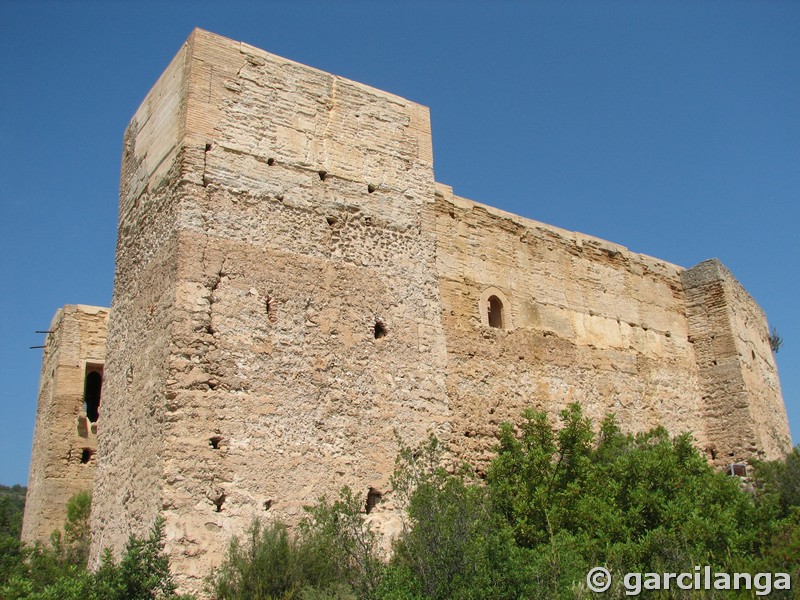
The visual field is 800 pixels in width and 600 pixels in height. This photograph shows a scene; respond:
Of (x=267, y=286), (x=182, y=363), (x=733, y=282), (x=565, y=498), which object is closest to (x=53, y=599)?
(x=182, y=363)

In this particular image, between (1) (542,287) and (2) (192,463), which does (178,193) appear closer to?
(2) (192,463)

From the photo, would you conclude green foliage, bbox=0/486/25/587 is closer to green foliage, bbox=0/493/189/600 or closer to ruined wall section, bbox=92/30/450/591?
green foliage, bbox=0/493/189/600

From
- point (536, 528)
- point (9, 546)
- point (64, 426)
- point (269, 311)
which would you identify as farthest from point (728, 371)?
point (9, 546)

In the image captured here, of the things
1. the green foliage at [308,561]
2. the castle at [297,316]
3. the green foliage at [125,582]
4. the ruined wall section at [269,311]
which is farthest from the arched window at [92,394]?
the green foliage at [308,561]

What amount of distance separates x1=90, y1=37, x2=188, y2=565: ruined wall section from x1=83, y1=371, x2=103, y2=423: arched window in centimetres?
399

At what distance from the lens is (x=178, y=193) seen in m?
8.07

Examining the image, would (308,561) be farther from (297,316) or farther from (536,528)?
(536,528)

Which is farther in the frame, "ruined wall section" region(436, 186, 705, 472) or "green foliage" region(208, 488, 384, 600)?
"ruined wall section" region(436, 186, 705, 472)

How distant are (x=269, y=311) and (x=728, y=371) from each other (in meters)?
7.64

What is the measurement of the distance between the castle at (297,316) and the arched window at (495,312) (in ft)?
0.08

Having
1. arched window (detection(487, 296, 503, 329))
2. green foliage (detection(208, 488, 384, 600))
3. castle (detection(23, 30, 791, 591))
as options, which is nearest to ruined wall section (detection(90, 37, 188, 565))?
castle (detection(23, 30, 791, 591))

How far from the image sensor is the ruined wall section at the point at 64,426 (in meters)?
11.6

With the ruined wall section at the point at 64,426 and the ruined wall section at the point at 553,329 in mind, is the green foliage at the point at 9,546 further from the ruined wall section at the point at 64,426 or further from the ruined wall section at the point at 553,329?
the ruined wall section at the point at 553,329

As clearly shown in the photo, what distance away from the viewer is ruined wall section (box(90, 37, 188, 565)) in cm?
751
